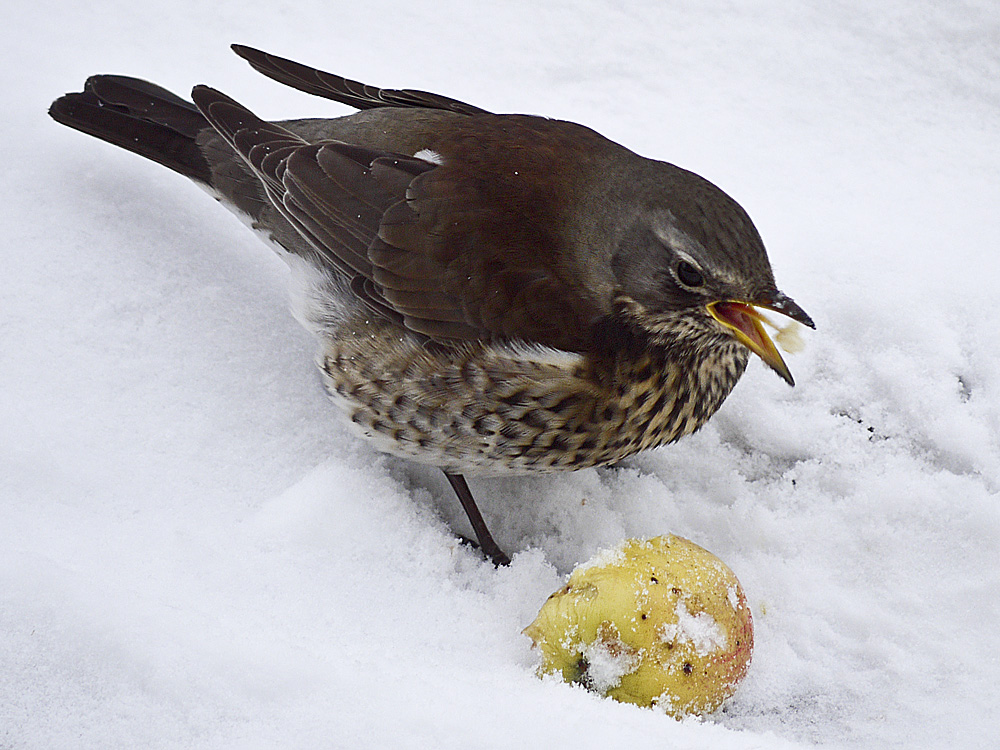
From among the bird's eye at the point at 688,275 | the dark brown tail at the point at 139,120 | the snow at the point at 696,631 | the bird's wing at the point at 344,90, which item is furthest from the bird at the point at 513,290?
the snow at the point at 696,631

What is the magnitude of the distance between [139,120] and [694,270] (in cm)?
206

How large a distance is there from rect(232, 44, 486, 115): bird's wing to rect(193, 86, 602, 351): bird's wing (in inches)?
15.5

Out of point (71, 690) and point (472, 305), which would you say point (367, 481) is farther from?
point (71, 690)

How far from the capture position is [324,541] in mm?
2395

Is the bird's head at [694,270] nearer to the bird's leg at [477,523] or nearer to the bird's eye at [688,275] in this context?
the bird's eye at [688,275]

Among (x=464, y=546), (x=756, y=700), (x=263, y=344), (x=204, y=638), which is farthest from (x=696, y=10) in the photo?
(x=204, y=638)

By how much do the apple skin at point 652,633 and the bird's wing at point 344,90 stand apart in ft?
5.59

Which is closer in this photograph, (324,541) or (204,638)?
(204,638)

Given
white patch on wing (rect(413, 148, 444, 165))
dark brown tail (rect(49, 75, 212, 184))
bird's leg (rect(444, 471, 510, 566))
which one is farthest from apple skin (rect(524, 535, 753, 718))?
dark brown tail (rect(49, 75, 212, 184))

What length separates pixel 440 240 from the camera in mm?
2539

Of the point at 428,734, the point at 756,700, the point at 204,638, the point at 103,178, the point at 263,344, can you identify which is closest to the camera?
the point at 428,734

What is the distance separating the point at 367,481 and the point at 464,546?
0.33m

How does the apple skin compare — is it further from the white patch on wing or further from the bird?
the white patch on wing

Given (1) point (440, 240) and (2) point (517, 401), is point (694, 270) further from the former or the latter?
(1) point (440, 240)
